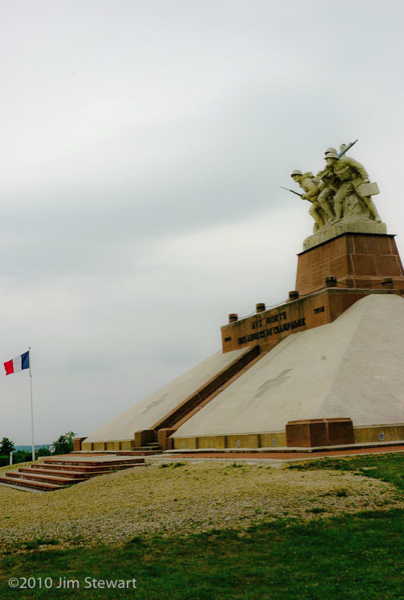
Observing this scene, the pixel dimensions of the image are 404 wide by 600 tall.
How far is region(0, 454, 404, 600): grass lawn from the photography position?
6.96m

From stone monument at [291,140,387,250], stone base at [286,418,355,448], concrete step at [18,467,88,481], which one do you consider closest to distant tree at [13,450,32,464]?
concrete step at [18,467,88,481]

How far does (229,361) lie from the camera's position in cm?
3195

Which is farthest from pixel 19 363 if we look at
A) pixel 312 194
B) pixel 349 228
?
pixel 349 228

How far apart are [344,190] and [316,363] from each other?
37.4 ft

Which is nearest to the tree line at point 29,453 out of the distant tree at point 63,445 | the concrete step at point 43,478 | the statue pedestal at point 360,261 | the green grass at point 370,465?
the distant tree at point 63,445

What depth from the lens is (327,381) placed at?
19.9m

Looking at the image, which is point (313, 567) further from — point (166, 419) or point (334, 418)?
point (166, 419)

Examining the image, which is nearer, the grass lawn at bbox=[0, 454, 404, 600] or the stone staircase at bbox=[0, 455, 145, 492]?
the grass lawn at bbox=[0, 454, 404, 600]

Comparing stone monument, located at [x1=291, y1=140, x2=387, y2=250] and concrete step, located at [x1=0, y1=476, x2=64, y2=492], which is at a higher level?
stone monument, located at [x1=291, y1=140, x2=387, y2=250]

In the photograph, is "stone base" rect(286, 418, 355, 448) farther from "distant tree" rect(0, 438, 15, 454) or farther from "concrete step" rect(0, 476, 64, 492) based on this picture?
"distant tree" rect(0, 438, 15, 454)

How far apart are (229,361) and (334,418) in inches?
580

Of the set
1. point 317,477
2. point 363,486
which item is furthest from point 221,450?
point 363,486
